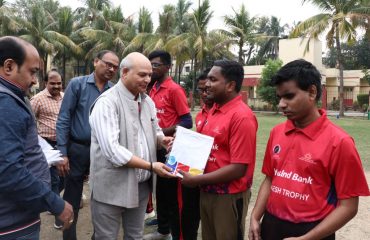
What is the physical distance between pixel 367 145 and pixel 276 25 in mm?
52058

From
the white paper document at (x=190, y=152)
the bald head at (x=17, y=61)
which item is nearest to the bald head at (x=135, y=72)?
the white paper document at (x=190, y=152)

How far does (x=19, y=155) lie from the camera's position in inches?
77.0

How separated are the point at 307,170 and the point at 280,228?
395 millimetres

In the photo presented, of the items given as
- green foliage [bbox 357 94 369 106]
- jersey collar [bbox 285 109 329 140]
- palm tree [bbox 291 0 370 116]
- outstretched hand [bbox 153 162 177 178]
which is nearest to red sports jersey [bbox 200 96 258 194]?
outstretched hand [bbox 153 162 177 178]

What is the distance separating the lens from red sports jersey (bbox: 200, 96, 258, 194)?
2.76 meters

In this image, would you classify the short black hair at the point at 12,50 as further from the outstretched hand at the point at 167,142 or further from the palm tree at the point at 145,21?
the palm tree at the point at 145,21

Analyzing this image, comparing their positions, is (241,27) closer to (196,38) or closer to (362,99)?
(196,38)

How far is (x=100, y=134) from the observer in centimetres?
273

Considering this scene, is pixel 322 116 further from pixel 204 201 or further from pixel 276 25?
pixel 276 25

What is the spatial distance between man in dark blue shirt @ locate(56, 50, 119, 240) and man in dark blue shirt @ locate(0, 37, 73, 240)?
5.37 ft

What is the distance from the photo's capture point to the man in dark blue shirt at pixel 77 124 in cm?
382

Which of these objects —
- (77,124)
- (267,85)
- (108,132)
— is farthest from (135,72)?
(267,85)

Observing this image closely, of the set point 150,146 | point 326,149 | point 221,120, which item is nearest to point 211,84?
point 221,120

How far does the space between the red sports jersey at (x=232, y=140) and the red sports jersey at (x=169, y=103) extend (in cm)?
141
